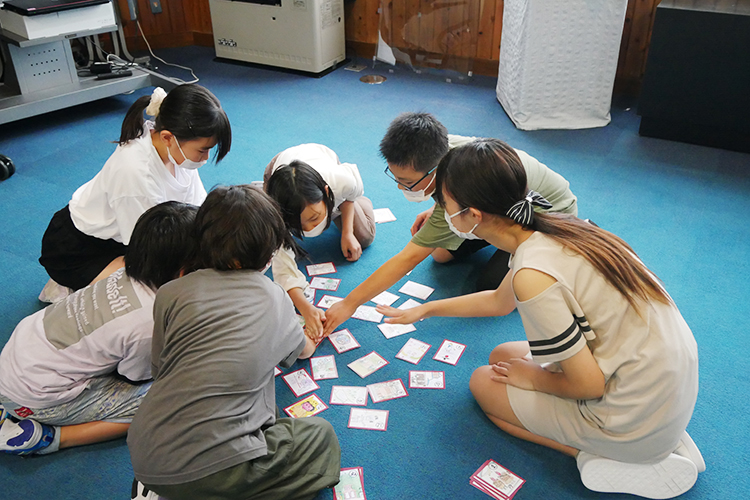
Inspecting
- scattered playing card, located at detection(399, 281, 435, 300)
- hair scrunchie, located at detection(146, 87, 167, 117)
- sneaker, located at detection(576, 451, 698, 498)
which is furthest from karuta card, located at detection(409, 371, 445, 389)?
hair scrunchie, located at detection(146, 87, 167, 117)

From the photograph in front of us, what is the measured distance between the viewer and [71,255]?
2637mm

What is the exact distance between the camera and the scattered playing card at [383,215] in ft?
11.1

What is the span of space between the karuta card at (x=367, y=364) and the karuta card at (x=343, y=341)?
0.08 metres

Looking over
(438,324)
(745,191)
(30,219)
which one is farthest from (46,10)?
(745,191)

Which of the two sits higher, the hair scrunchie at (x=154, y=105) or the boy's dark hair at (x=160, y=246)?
the hair scrunchie at (x=154, y=105)

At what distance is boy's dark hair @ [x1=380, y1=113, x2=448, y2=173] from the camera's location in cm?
231

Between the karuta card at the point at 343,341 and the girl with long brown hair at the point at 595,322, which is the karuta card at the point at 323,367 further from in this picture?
the girl with long brown hair at the point at 595,322

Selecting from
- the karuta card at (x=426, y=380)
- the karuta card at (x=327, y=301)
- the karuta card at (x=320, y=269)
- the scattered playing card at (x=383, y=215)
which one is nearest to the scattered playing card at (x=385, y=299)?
the karuta card at (x=327, y=301)

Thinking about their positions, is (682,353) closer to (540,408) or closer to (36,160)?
(540,408)

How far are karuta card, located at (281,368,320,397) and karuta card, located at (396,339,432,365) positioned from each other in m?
0.37

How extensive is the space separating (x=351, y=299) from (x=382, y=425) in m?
0.49

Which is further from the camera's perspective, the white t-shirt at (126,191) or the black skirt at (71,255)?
the black skirt at (71,255)

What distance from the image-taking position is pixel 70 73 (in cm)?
477

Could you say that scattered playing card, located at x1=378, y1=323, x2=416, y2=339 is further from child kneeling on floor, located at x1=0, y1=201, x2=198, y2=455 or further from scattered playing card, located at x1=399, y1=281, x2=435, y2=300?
child kneeling on floor, located at x1=0, y1=201, x2=198, y2=455
